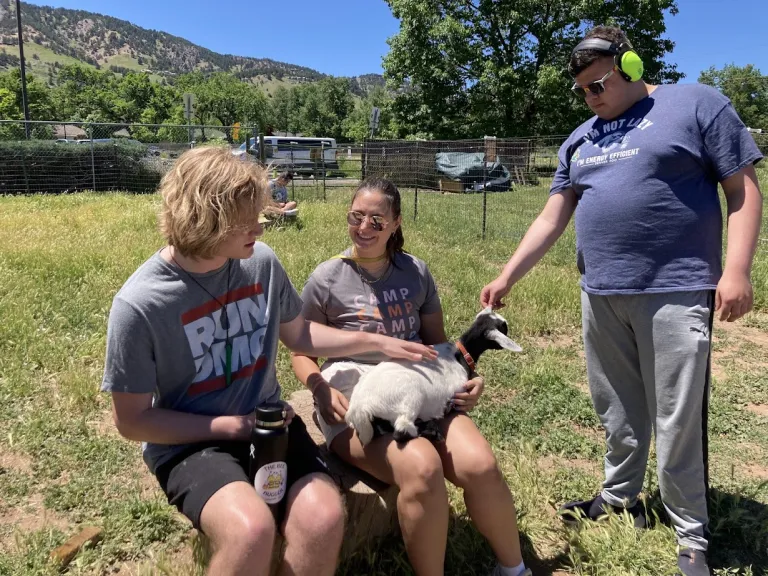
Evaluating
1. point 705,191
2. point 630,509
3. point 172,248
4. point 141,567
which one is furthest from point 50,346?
point 705,191

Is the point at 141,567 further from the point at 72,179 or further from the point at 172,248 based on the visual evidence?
the point at 72,179

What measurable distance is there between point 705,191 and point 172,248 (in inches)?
82.3

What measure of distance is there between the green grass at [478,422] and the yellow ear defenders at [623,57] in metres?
2.07

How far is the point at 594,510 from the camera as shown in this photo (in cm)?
284

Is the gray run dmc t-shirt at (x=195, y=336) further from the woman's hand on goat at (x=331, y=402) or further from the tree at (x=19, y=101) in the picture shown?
the tree at (x=19, y=101)

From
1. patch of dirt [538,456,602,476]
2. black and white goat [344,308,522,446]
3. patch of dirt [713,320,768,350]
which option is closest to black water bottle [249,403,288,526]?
black and white goat [344,308,522,446]

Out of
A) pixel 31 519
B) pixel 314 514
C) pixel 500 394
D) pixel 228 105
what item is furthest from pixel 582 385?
pixel 228 105

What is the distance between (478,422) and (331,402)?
1.79m

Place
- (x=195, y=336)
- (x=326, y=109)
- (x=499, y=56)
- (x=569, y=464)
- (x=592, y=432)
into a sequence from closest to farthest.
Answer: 1. (x=195, y=336)
2. (x=569, y=464)
3. (x=592, y=432)
4. (x=499, y=56)
5. (x=326, y=109)

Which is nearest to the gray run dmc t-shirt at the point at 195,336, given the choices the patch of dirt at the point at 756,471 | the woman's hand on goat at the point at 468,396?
the woman's hand on goat at the point at 468,396

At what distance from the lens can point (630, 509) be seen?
9.23ft

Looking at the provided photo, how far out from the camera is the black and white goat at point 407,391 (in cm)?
228

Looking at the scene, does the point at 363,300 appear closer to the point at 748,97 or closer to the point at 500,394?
the point at 500,394

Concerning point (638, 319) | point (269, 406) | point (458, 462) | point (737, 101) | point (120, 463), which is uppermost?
point (737, 101)
